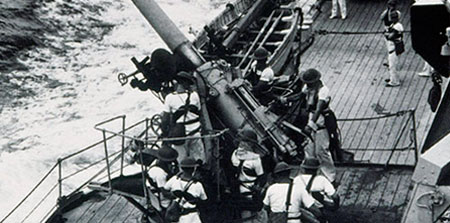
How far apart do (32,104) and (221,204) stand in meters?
14.3

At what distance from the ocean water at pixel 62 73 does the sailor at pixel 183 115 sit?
7.56m

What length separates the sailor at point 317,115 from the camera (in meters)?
9.69

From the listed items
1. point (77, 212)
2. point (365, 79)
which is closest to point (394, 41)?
point (365, 79)

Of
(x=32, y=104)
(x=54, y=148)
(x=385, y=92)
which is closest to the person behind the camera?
(x=385, y=92)

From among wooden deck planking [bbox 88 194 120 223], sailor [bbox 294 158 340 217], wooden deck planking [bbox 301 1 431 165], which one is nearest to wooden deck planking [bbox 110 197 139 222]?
wooden deck planking [bbox 88 194 120 223]

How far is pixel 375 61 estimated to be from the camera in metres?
14.9

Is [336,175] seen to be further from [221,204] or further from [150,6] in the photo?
[150,6]

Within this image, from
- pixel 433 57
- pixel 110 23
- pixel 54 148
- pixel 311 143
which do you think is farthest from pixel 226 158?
pixel 110 23

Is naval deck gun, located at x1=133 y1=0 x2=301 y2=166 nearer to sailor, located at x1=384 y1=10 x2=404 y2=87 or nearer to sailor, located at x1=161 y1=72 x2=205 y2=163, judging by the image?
sailor, located at x1=161 y1=72 x2=205 y2=163

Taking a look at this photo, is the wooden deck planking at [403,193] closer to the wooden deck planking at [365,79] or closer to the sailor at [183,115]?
the wooden deck planking at [365,79]

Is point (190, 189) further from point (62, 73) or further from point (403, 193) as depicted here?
point (62, 73)

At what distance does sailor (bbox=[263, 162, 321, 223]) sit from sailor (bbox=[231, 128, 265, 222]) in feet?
3.44

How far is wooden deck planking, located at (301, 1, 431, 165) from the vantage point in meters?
12.1

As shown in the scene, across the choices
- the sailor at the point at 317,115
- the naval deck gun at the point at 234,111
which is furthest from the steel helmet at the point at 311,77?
the naval deck gun at the point at 234,111
